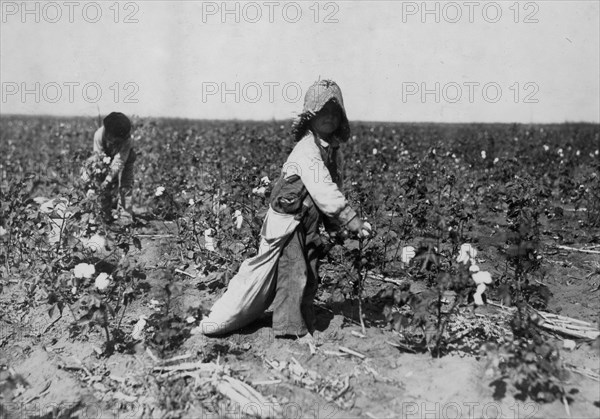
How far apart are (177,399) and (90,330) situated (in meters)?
1.16

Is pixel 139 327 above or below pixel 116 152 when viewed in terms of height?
below

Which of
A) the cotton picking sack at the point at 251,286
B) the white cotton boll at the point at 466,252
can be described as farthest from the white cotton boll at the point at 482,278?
the cotton picking sack at the point at 251,286

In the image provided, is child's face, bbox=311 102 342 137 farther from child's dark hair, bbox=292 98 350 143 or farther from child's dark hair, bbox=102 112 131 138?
child's dark hair, bbox=102 112 131 138

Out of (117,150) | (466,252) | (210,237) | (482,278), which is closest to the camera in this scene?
(482,278)

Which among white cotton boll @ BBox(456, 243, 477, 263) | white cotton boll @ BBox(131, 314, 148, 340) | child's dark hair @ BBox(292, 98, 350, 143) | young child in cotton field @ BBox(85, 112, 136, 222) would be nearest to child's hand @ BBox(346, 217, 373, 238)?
white cotton boll @ BBox(456, 243, 477, 263)

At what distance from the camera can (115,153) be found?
6.76 metres

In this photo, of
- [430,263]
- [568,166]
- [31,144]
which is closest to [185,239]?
[430,263]

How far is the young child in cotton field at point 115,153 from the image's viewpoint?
21.0 feet

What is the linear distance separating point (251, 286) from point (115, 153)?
396 cm

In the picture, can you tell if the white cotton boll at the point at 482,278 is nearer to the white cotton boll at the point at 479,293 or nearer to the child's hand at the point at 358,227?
the white cotton boll at the point at 479,293

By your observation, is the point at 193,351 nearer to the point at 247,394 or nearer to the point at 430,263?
the point at 247,394

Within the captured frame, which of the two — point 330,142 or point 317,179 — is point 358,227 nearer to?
point 317,179

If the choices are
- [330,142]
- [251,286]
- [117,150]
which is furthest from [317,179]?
[117,150]

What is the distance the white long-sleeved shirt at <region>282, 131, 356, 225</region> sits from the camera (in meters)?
3.35
